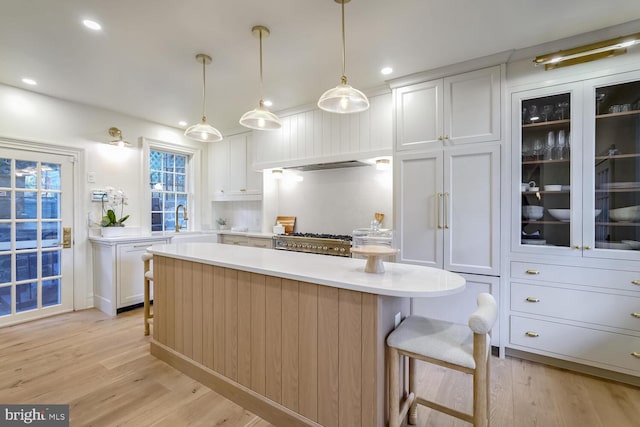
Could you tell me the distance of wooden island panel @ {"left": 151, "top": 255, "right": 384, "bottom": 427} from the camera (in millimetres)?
1413

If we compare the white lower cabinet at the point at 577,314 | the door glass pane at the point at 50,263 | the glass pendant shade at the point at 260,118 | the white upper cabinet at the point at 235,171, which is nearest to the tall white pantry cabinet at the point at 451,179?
the white lower cabinet at the point at 577,314

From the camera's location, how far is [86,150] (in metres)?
3.70

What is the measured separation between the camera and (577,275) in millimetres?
2262

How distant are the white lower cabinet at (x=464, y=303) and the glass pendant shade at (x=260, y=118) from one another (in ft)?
6.11

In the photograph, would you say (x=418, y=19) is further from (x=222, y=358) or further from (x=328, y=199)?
(x=222, y=358)

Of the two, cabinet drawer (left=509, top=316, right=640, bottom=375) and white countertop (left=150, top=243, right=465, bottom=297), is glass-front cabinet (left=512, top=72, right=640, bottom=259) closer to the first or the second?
cabinet drawer (left=509, top=316, right=640, bottom=375)

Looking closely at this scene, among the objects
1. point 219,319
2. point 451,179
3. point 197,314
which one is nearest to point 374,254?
point 219,319

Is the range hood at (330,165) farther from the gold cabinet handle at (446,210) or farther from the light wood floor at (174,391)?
the light wood floor at (174,391)

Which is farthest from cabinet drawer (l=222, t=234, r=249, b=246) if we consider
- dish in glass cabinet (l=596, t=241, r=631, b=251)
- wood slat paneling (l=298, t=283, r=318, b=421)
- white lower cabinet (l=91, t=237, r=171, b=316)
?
dish in glass cabinet (l=596, t=241, r=631, b=251)

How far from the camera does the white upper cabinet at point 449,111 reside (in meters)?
2.50

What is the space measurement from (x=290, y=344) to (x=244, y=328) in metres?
0.38

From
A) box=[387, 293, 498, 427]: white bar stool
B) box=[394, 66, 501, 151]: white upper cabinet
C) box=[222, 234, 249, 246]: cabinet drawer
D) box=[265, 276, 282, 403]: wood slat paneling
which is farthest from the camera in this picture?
box=[222, 234, 249, 246]: cabinet drawer

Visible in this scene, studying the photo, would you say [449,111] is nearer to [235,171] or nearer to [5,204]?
[235,171]

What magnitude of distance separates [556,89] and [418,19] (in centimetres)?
129
